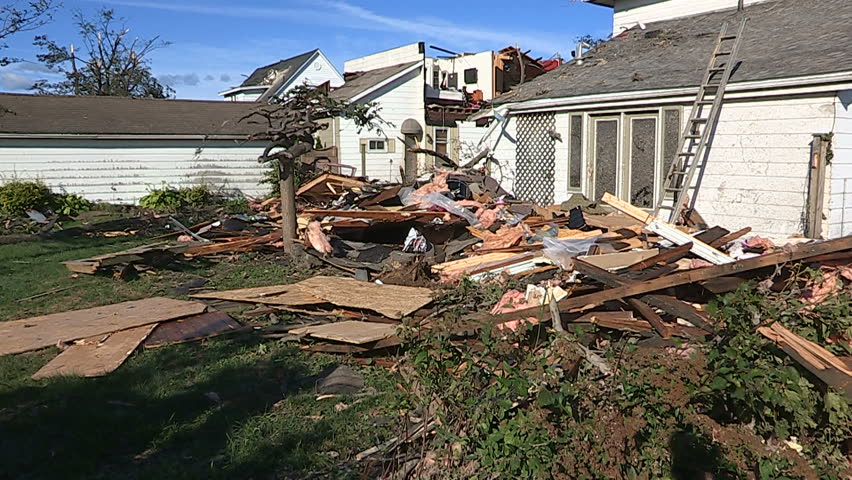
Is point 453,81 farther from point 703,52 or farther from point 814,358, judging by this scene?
point 814,358

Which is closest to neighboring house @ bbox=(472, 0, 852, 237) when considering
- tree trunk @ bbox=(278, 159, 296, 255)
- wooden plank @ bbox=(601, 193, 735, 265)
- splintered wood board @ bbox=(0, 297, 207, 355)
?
wooden plank @ bbox=(601, 193, 735, 265)

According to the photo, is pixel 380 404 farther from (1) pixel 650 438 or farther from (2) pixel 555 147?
(2) pixel 555 147

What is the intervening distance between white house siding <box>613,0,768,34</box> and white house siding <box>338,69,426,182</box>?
837 centimetres

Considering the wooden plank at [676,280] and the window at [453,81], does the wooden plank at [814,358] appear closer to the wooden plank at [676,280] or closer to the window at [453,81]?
the wooden plank at [676,280]

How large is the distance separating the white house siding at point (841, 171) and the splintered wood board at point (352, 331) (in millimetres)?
6749

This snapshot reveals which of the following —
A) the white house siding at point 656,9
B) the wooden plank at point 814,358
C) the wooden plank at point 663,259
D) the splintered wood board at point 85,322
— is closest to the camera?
the wooden plank at point 814,358

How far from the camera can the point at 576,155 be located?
42.4 feet

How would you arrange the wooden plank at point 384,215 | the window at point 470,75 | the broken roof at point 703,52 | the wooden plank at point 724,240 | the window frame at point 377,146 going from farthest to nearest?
the window at point 470,75 < the window frame at point 377,146 < the wooden plank at point 384,215 < the broken roof at point 703,52 < the wooden plank at point 724,240

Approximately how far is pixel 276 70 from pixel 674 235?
34091 mm

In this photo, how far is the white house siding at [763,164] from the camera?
31.0ft

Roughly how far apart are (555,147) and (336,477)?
10.4 m

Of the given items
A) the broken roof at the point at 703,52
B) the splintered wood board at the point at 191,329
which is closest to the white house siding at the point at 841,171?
the broken roof at the point at 703,52

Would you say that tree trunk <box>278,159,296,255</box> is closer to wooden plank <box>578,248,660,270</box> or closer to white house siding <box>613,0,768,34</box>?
wooden plank <box>578,248,660,270</box>

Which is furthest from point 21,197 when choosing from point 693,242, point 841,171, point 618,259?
point 841,171
